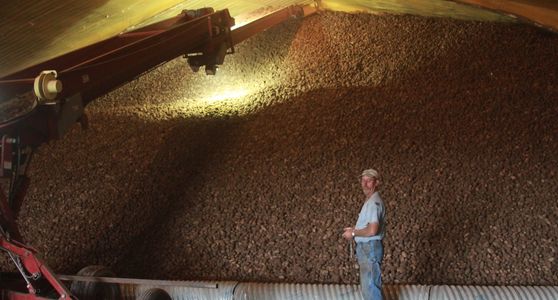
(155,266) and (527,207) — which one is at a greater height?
(527,207)

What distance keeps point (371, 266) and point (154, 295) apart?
1.59 m

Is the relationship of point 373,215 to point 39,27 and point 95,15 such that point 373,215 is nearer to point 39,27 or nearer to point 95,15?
point 39,27

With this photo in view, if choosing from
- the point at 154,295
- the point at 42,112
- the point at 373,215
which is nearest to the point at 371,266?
the point at 373,215

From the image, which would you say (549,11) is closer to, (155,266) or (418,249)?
(418,249)

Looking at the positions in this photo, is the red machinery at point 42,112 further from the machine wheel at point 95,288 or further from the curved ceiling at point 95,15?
the curved ceiling at point 95,15

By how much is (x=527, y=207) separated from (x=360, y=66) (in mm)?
3386

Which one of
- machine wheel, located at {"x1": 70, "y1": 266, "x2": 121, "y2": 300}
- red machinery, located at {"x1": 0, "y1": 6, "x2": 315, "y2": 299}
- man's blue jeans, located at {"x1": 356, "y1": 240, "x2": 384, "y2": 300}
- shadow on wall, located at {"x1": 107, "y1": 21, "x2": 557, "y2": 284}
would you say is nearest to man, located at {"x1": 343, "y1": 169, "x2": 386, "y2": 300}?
man's blue jeans, located at {"x1": 356, "y1": 240, "x2": 384, "y2": 300}

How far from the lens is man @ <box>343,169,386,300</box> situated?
3.08 metres

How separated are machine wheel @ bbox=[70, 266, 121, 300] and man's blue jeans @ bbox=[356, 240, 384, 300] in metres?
2.00

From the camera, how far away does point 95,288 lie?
3.77 metres

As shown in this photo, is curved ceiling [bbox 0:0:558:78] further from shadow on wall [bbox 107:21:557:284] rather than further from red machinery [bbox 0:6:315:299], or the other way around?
red machinery [bbox 0:6:315:299]

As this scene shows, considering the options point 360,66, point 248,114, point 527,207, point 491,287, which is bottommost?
point 491,287

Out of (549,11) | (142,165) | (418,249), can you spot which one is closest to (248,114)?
(142,165)

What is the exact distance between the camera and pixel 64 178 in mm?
5695
